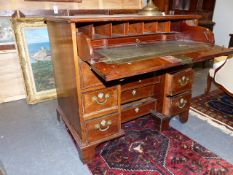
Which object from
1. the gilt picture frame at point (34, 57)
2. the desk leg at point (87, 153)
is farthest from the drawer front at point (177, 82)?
the gilt picture frame at point (34, 57)

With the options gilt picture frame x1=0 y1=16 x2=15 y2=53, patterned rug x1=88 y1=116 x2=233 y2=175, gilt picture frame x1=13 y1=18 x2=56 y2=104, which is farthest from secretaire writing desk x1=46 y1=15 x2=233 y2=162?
gilt picture frame x1=0 y1=16 x2=15 y2=53

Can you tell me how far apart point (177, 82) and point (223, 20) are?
3.10m

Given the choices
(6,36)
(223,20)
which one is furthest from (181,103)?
(223,20)

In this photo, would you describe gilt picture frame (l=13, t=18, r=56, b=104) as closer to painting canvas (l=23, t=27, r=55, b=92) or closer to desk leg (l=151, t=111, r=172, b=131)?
painting canvas (l=23, t=27, r=55, b=92)

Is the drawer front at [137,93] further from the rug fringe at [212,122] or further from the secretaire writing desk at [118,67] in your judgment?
the rug fringe at [212,122]

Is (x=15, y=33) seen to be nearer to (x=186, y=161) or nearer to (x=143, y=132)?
(x=143, y=132)

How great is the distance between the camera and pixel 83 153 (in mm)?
1458

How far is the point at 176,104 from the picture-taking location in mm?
1803

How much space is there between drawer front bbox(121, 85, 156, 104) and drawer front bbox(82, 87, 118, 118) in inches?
10.4

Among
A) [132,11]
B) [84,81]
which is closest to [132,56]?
[84,81]

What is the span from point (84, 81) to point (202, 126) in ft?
4.40

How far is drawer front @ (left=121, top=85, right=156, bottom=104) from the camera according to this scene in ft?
5.66

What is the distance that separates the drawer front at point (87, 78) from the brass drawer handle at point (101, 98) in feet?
0.26

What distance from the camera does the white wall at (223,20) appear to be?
12.8 feet
